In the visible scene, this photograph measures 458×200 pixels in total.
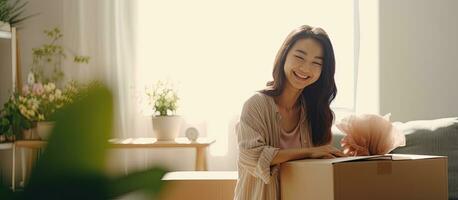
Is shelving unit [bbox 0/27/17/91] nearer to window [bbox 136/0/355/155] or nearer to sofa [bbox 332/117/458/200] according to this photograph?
window [bbox 136/0/355/155]

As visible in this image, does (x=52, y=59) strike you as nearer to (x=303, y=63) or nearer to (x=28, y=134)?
(x=28, y=134)

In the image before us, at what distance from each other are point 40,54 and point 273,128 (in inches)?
74.3

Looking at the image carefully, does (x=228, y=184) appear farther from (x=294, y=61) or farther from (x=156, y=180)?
(x=156, y=180)

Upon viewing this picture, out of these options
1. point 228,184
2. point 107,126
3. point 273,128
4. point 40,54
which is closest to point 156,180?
point 107,126

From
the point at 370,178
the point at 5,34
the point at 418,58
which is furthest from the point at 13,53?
the point at 370,178

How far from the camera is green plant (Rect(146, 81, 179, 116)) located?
353 cm

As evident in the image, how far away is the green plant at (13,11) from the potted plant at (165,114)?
0.82 meters

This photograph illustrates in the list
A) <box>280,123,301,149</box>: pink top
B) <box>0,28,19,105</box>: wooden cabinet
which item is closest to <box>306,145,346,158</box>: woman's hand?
<box>280,123,301,149</box>: pink top

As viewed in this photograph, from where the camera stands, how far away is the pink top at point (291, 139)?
217cm

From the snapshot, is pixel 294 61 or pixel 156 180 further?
pixel 294 61

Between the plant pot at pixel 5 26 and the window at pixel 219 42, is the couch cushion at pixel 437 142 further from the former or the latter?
the plant pot at pixel 5 26

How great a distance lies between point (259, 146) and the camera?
2051 millimetres

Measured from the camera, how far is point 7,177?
0.23 m

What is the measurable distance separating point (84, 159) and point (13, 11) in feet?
12.1
